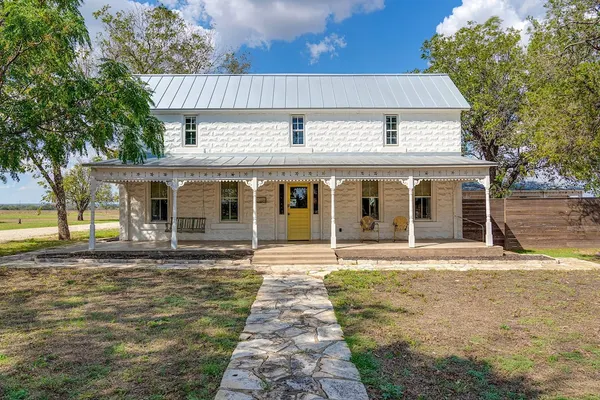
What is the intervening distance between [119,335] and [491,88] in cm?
2184

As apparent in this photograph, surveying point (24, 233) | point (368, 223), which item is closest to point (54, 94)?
point (368, 223)

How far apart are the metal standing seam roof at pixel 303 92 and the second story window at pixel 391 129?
497 millimetres

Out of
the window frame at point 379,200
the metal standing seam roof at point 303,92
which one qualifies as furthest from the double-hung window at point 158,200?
the window frame at point 379,200

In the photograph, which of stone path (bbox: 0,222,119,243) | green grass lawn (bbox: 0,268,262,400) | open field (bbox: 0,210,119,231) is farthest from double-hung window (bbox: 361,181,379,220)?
open field (bbox: 0,210,119,231)

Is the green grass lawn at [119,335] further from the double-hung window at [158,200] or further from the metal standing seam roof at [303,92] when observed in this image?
the metal standing seam roof at [303,92]

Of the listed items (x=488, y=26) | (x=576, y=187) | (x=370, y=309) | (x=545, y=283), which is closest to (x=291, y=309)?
(x=370, y=309)

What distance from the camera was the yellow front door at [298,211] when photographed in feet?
46.0

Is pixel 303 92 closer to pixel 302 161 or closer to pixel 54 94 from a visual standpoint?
pixel 302 161

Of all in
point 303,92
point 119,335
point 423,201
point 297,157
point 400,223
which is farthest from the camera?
point 303,92

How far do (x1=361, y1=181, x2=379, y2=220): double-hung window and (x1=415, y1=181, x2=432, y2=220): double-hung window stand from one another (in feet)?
5.16

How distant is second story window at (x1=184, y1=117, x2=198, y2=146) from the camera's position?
1471cm

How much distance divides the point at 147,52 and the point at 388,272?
2152cm

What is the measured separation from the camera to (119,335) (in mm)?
5137

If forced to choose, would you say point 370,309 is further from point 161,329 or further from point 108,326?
point 108,326
